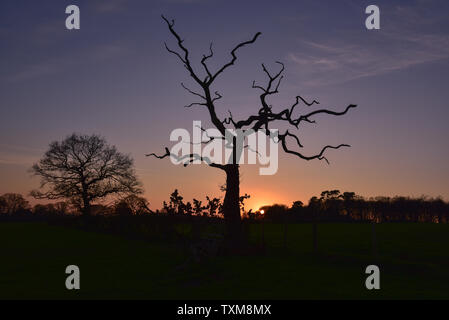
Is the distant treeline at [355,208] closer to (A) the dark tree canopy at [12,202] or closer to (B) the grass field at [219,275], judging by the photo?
(A) the dark tree canopy at [12,202]

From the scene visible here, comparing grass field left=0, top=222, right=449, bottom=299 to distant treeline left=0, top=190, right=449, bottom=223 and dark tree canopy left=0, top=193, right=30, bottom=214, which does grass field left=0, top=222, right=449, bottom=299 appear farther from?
dark tree canopy left=0, top=193, right=30, bottom=214

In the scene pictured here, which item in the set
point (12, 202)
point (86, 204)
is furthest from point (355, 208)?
point (12, 202)

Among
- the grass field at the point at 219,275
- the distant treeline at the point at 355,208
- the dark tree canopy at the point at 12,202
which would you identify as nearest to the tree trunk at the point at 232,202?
the grass field at the point at 219,275

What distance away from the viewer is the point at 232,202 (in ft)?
87.4

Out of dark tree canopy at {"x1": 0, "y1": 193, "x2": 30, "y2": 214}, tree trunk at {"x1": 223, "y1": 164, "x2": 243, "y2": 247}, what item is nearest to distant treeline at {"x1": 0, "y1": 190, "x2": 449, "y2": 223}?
dark tree canopy at {"x1": 0, "y1": 193, "x2": 30, "y2": 214}

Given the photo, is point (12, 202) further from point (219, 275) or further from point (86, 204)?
point (219, 275)

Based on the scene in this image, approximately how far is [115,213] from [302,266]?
27.5m

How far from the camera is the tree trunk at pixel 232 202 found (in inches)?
1046

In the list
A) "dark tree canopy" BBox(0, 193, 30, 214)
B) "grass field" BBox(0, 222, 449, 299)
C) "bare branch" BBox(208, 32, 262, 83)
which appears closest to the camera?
"grass field" BBox(0, 222, 449, 299)

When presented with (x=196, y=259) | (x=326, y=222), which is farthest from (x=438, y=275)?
(x=326, y=222)

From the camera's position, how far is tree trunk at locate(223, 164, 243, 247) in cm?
2658

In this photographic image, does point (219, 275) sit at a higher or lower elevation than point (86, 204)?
lower
